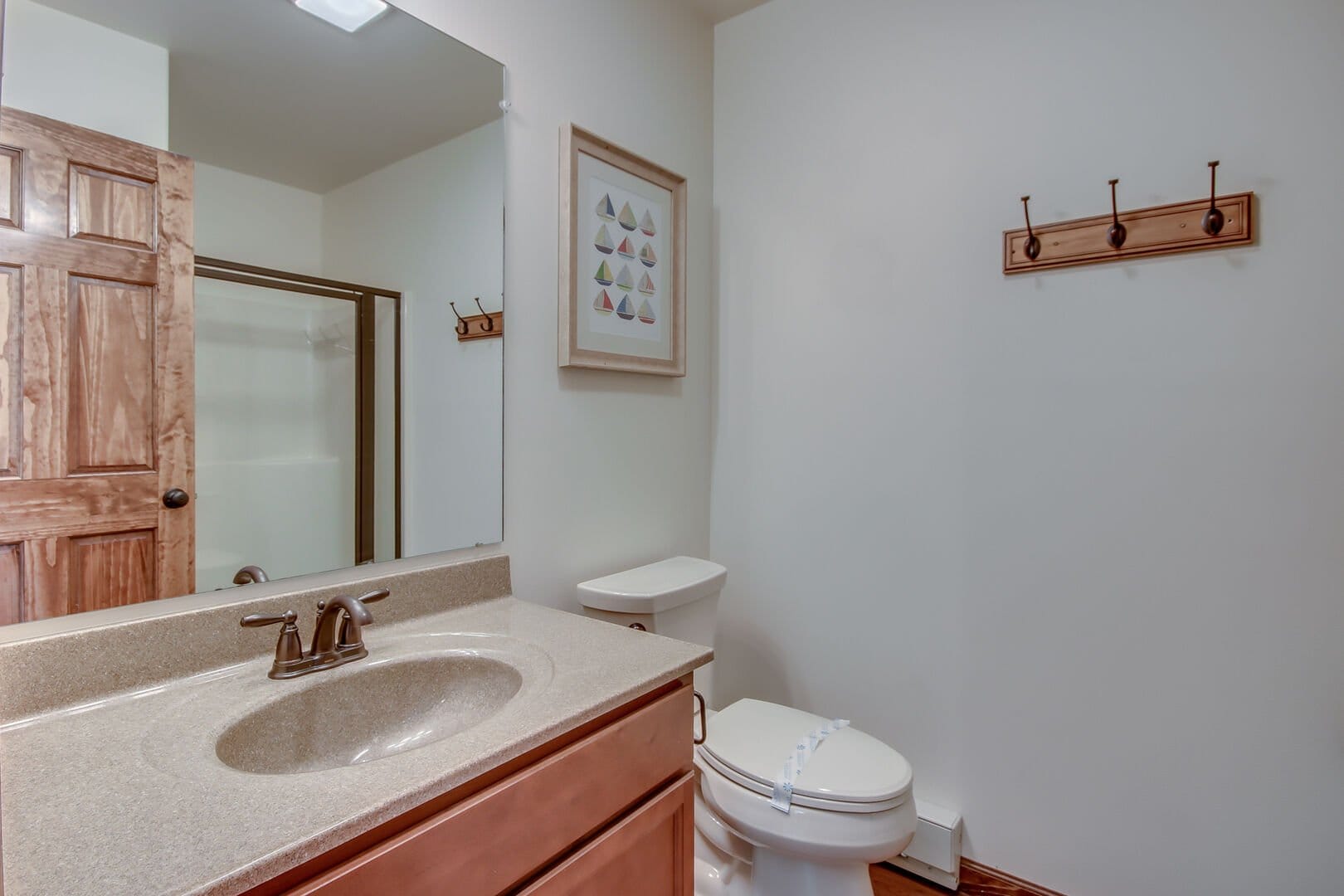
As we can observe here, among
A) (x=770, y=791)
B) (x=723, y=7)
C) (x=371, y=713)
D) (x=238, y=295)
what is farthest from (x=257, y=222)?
(x=723, y=7)

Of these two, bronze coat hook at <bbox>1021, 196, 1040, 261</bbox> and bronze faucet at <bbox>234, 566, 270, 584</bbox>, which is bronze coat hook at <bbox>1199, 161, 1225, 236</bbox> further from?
bronze faucet at <bbox>234, 566, 270, 584</bbox>

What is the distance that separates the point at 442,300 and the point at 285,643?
0.70 m

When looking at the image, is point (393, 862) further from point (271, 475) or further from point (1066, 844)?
point (1066, 844)

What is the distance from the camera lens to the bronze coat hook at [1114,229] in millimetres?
1472

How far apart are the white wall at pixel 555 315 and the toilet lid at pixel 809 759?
1.59ft

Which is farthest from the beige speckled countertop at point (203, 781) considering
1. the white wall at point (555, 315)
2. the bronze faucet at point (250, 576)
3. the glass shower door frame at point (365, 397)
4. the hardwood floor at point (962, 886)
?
the hardwood floor at point (962, 886)

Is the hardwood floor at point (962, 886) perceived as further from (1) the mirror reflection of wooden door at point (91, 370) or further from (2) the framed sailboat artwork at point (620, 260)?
(1) the mirror reflection of wooden door at point (91, 370)

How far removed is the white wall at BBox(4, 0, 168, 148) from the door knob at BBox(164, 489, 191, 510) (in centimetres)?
51

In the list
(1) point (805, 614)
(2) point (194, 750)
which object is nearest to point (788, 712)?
(1) point (805, 614)

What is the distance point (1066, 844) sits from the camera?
5.15 feet

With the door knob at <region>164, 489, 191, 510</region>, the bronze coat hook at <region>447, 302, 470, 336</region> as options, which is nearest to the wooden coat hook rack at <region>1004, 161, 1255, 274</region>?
the bronze coat hook at <region>447, 302, 470, 336</region>

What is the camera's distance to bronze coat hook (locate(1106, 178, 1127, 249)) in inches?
57.9

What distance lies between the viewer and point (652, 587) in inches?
62.7

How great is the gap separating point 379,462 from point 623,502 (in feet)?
2.25
